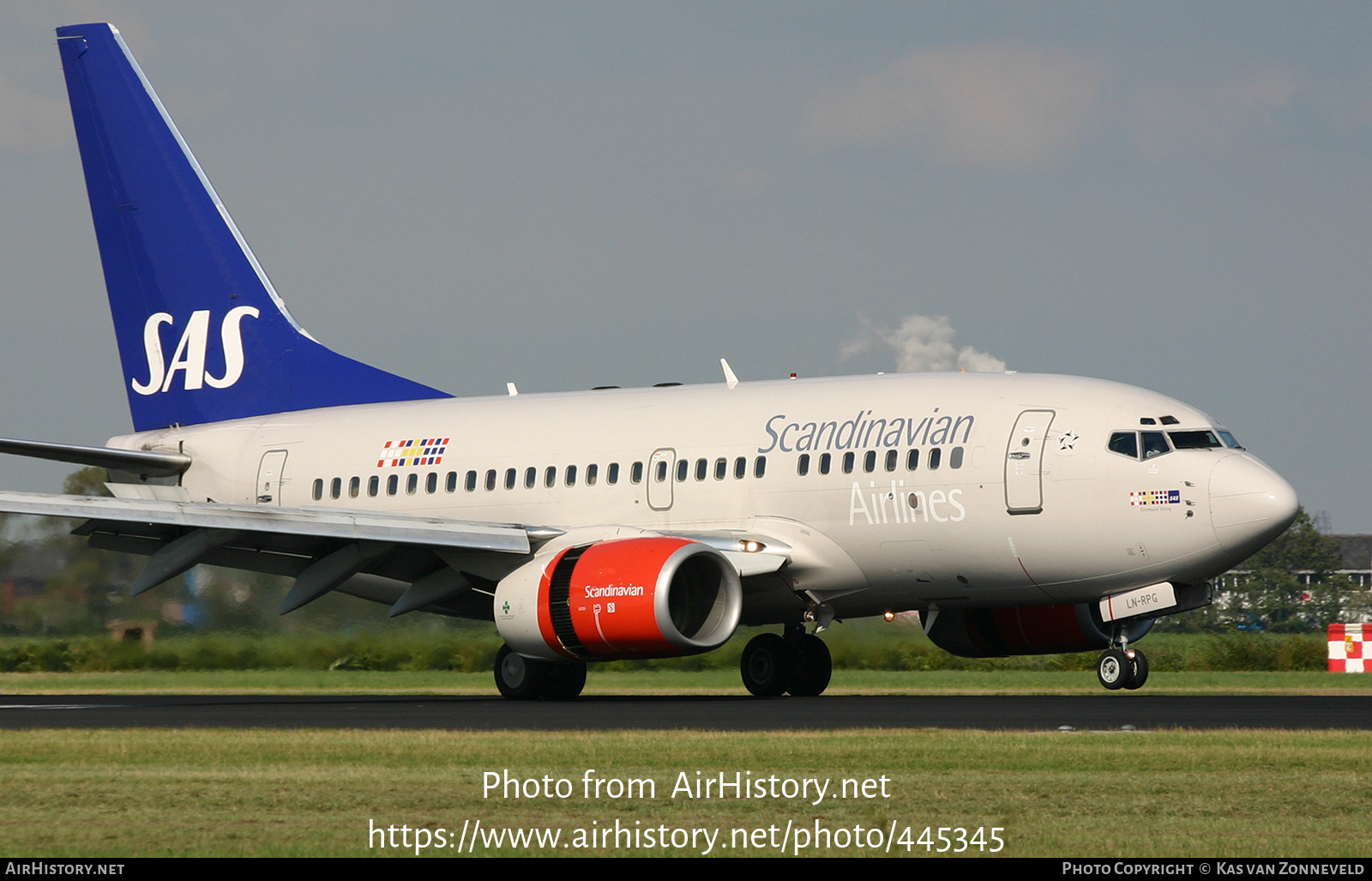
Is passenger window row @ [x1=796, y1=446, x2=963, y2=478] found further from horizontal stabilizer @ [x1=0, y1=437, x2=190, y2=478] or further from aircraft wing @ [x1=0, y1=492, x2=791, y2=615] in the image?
horizontal stabilizer @ [x1=0, y1=437, x2=190, y2=478]

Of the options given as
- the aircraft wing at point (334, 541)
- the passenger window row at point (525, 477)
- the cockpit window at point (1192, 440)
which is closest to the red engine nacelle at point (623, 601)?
the aircraft wing at point (334, 541)

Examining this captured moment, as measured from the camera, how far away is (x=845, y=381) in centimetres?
2431

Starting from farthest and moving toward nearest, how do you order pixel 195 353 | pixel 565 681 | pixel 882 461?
pixel 195 353 < pixel 565 681 < pixel 882 461

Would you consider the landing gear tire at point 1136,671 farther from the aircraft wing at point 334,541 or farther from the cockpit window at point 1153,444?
the aircraft wing at point 334,541

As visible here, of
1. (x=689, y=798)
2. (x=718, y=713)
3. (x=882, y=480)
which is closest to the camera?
(x=689, y=798)

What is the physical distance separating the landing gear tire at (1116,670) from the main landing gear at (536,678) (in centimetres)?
665

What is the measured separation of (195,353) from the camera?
30.5m

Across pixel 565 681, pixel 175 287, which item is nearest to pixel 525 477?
pixel 565 681

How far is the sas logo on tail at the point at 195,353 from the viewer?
99.3ft

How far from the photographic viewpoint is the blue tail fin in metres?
30.1

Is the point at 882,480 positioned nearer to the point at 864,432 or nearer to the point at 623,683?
the point at 864,432

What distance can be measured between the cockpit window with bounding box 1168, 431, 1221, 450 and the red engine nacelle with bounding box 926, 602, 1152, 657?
2.71 meters

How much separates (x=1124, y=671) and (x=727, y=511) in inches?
214
